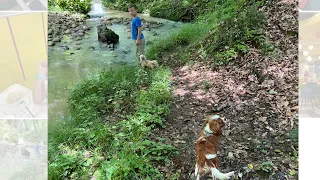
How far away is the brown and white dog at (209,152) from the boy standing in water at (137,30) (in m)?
1.01

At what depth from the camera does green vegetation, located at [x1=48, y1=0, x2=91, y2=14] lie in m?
2.71

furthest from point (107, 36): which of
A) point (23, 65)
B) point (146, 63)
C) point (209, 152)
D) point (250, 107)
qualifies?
point (209, 152)

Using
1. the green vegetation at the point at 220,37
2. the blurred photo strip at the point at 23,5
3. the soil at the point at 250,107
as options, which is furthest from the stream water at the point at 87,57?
the soil at the point at 250,107

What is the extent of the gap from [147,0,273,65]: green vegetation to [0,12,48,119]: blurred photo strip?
0.82 meters

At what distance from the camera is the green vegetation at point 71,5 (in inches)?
107

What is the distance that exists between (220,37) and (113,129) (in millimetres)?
1111

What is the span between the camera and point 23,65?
229cm

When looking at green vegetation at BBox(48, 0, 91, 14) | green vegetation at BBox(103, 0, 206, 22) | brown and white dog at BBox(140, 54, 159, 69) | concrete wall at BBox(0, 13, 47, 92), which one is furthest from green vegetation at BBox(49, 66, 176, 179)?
green vegetation at BBox(48, 0, 91, 14)

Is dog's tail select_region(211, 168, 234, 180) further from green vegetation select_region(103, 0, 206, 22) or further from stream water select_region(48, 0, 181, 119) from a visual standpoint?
green vegetation select_region(103, 0, 206, 22)

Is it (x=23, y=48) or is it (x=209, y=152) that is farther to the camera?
(x=23, y=48)

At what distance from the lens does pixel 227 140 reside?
1951mm

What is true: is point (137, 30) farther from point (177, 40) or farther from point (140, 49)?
point (177, 40)

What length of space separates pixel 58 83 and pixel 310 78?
5.78 ft

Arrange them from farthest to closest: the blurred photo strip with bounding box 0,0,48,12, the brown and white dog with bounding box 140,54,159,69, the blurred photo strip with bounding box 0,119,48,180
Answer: the brown and white dog with bounding box 140,54,159,69
the blurred photo strip with bounding box 0,0,48,12
the blurred photo strip with bounding box 0,119,48,180
